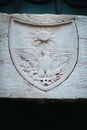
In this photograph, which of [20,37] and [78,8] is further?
[78,8]

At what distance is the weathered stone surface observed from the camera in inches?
113

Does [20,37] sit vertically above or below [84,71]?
above

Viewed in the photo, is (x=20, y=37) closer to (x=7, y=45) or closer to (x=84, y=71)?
(x=7, y=45)

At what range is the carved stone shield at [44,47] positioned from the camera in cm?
291

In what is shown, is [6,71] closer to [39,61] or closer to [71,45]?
[39,61]

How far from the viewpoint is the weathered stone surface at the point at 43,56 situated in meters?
2.88

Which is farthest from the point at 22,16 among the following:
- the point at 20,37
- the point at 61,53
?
the point at 61,53

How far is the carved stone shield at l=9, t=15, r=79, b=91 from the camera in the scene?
9.53 feet

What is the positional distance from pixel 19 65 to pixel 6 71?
0.28 feet

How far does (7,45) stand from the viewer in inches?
116

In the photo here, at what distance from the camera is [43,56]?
9.63 ft

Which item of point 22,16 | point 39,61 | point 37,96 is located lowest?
point 37,96

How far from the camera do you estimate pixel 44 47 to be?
295 cm

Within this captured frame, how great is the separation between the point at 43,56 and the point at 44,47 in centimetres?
5
